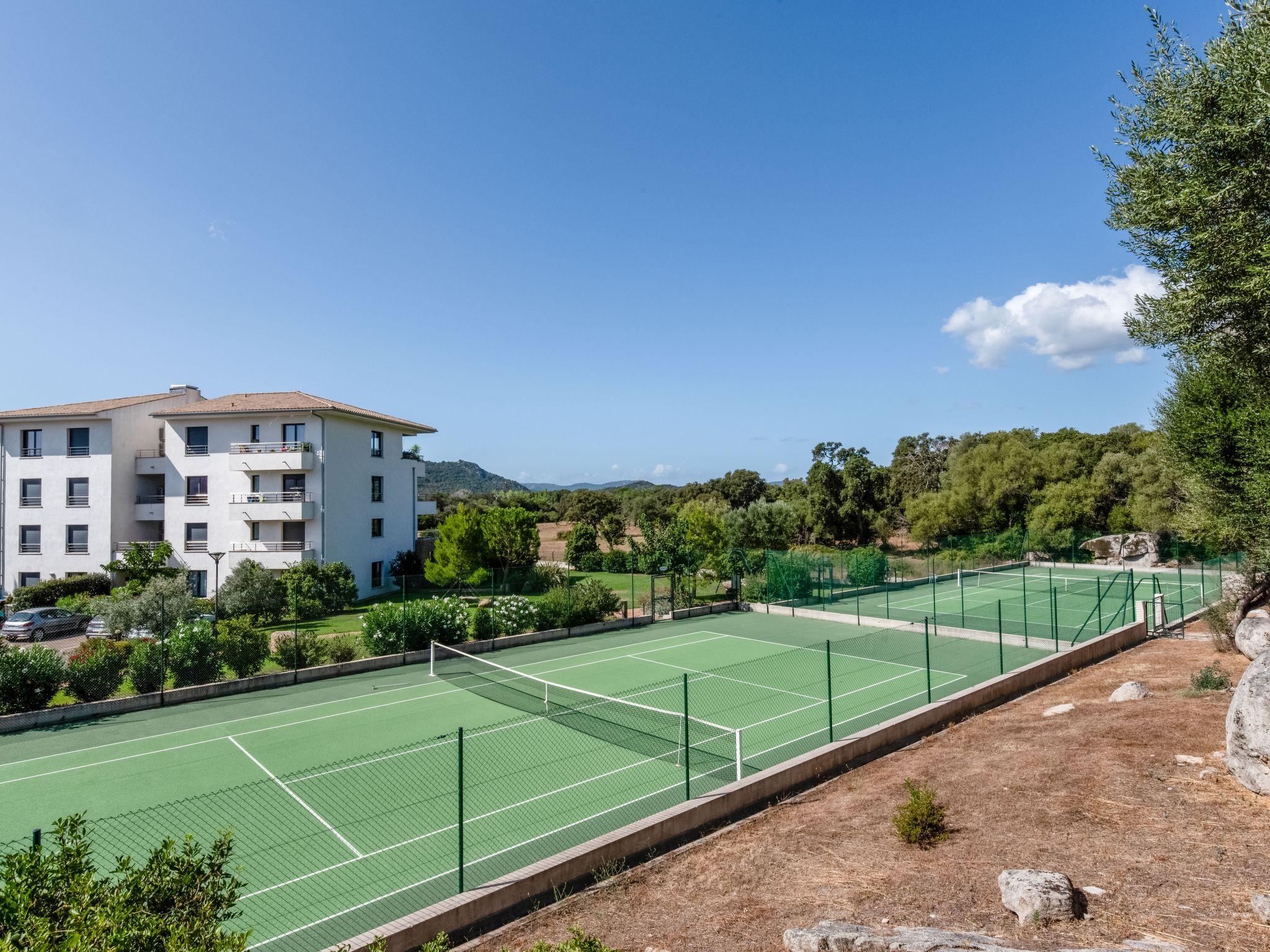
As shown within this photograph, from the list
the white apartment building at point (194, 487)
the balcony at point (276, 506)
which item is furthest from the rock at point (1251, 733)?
the balcony at point (276, 506)

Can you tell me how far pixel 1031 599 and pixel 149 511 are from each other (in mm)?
43543

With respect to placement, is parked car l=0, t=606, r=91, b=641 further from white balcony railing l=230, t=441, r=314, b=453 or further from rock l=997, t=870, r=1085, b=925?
rock l=997, t=870, r=1085, b=925

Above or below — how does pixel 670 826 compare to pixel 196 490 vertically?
below

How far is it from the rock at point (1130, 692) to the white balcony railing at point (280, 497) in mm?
33258

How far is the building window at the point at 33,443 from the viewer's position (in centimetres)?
3797

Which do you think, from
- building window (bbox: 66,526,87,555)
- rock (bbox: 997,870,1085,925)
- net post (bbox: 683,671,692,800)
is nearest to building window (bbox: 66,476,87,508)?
building window (bbox: 66,526,87,555)

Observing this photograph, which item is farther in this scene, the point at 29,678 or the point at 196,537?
the point at 196,537

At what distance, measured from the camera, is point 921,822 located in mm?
8039

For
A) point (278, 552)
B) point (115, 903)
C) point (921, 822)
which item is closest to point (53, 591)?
point (278, 552)

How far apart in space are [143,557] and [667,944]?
34.7m

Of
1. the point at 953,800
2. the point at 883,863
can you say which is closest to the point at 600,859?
the point at 883,863

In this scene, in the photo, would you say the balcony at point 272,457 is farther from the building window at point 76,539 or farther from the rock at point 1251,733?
the rock at point 1251,733

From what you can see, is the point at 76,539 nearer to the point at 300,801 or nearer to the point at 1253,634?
the point at 300,801

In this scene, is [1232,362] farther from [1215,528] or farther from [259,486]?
[259,486]
